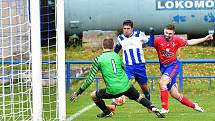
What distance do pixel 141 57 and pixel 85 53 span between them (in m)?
14.4

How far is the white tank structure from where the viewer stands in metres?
29.0

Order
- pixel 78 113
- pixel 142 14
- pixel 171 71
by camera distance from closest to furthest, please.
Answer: pixel 171 71 → pixel 78 113 → pixel 142 14

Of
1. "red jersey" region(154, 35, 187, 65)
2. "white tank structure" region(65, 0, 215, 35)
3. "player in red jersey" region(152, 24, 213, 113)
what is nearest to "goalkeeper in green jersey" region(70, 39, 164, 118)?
"player in red jersey" region(152, 24, 213, 113)

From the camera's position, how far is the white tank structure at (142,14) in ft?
95.2

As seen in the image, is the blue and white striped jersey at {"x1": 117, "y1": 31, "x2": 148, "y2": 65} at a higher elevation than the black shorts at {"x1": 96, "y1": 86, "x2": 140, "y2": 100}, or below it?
higher

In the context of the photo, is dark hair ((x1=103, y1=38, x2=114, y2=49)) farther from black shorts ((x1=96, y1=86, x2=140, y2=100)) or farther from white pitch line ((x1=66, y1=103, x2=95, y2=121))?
white pitch line ((x1=66, y1=103, x2=95, y2=121))

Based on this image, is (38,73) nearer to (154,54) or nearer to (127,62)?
(127,62)

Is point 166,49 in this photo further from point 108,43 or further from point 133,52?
point 108,43

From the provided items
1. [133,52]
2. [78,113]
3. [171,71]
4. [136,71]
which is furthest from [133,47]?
[78,113]

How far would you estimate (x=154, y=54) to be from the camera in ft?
86.2

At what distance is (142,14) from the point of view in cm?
2920

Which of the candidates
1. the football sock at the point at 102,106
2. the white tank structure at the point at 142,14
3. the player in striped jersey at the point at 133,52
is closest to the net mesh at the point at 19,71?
the football sock at the point at 102,106

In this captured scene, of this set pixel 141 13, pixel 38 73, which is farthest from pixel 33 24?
pixel 141 13

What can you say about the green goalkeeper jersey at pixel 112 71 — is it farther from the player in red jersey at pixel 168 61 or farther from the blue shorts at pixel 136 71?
the blue shorts at pixel 136 71
